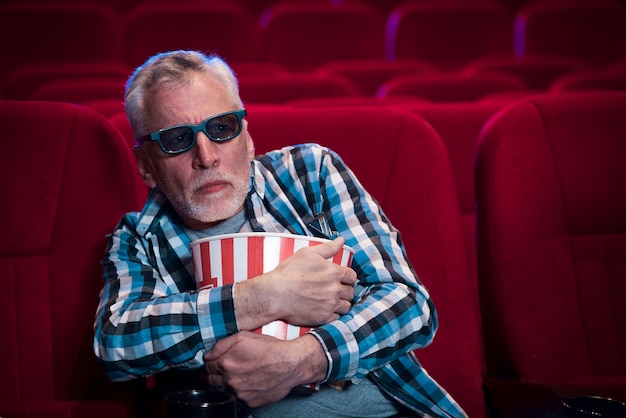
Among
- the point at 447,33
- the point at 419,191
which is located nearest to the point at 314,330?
the point at 419,191

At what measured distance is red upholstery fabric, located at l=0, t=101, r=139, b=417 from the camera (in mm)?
828

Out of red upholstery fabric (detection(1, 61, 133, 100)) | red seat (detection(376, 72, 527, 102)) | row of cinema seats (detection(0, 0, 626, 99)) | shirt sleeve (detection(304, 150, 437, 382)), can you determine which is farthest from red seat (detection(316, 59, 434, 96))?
shirt sleeve (detection(304, 150, 437, 382))

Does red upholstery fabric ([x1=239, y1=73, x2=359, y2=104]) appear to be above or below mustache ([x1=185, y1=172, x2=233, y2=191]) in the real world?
above

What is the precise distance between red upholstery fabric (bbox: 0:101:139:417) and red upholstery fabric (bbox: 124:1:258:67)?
4.69 feet

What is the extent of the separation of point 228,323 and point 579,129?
1.56ft

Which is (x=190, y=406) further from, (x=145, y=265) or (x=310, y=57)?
(x=310, y=57)

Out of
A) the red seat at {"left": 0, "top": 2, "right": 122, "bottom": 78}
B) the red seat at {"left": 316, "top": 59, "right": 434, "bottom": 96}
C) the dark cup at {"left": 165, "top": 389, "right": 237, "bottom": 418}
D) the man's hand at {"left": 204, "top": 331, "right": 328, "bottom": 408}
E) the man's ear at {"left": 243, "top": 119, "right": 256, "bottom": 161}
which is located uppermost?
the red seat at {"left": 0, "top": 2, "right": 122, "bottom": 78}

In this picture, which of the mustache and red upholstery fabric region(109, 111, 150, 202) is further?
red upholstery fabric region(109, 111, 150, 202)

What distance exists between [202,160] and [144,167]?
117 millimetres

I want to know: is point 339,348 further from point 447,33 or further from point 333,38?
point 447,33

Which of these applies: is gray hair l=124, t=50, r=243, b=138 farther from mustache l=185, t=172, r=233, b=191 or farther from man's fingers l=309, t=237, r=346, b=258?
man's fingers l=309, t=237, r=346, b=258

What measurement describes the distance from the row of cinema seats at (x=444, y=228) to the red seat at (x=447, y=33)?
1636mm

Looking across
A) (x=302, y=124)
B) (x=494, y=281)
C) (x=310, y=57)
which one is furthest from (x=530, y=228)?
(x=310, y=57)

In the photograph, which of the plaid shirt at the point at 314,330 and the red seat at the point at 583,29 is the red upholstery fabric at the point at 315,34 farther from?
the plaid shirt at the point at 314,330
